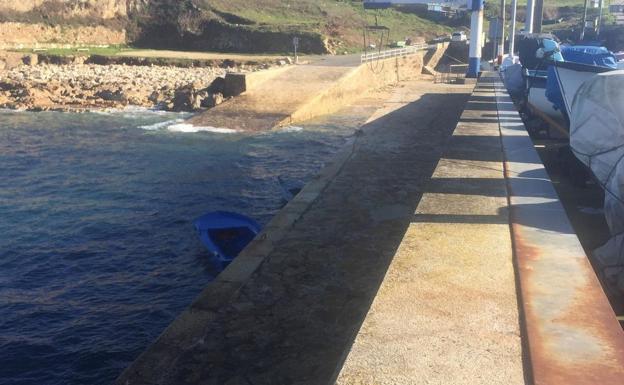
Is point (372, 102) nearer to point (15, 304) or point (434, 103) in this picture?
point (434, 103)

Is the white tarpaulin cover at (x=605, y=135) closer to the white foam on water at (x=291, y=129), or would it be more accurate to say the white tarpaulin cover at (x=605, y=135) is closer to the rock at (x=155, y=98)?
the white foam on water at (x=291, y=129)

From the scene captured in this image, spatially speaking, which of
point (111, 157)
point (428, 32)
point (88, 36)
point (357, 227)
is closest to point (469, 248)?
point (357, 227)

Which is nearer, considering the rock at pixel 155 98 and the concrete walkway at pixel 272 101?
the concrete walkway at pixel 272 101

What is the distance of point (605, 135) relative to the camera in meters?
8.86

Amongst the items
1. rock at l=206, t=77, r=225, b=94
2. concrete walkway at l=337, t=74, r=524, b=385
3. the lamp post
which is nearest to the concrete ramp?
rock at l=206, t=77, r=225, b=94

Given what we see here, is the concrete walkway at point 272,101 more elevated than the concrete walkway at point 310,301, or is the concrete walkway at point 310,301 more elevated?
the concrete walkway at point 272,101

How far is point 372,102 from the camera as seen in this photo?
96.7 feet

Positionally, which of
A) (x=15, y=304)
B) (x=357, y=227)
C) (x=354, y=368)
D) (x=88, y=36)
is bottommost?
(x=15, y=304)

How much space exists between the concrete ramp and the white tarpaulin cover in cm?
1442

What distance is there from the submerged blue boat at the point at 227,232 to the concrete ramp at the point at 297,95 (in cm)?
1185

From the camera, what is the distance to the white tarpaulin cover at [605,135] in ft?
25.7

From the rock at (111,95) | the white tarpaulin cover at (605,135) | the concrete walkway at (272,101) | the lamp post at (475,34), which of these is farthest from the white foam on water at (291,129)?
the lamp post at (475,34)

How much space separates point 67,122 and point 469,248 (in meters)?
22.1

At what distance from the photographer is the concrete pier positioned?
3.71 meters
